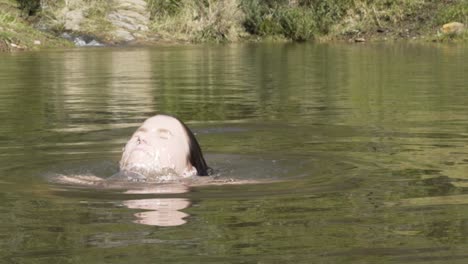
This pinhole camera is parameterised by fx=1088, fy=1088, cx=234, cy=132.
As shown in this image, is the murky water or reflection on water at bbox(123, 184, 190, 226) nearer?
the murky water

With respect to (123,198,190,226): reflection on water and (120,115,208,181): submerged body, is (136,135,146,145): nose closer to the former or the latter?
(120,115,208,181): submerged body

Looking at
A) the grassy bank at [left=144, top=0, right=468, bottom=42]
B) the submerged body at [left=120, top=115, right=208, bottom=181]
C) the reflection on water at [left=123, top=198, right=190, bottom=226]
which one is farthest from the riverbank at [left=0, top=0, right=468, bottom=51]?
the reflection on water at [left=123, top=198, right=190, bottom=226]

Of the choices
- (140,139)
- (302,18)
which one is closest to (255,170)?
(140,139)

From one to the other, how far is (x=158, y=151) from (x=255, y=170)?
975 millimetres

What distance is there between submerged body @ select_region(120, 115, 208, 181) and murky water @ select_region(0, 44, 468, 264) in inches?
17.9

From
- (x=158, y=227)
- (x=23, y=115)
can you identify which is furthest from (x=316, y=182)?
(x=23, y=115)

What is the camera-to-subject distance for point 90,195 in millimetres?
7090

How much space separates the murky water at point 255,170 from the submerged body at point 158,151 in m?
0.46

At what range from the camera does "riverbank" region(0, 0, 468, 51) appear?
37.2 meters

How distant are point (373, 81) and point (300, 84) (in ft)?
4.04

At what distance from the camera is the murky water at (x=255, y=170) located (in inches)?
209

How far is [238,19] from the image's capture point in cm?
3894

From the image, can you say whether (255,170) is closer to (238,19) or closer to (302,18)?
(302,18)

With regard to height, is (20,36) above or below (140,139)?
below
